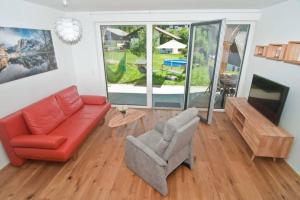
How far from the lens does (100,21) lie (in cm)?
406

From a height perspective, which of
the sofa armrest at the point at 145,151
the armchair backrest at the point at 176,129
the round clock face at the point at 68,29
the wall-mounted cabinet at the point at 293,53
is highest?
the round clock face at the point at 68,29

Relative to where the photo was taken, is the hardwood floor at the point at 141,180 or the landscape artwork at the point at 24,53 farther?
the landscape artwork at the point at 24,53

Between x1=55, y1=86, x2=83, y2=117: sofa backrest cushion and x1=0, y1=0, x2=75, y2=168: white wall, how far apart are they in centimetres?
43

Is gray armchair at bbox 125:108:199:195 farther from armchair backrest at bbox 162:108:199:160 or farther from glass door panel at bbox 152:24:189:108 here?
glass door panel at bbox 152:24:189:108

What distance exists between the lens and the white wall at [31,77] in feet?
8.36

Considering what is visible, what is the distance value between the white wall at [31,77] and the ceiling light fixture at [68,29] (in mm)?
1200

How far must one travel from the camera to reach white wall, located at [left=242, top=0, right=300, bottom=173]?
8.23ft

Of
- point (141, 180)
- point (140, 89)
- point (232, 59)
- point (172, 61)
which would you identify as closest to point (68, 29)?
point (141, 180)

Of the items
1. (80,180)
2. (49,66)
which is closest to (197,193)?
(80,180)

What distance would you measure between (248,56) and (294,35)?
1.35 meters

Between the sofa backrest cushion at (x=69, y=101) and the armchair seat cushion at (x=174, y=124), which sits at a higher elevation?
the armchair seat cushion at (x=174, y=124)

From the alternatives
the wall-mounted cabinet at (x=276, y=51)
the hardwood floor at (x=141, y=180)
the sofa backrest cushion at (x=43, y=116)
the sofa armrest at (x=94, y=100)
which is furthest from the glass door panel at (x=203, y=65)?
the sofa backrest cushion at (x=43, y=116)

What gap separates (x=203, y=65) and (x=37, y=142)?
11.9 ft

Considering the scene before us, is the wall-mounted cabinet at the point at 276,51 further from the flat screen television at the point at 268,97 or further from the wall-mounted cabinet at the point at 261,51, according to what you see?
the flat screen television at the point at 268,97
